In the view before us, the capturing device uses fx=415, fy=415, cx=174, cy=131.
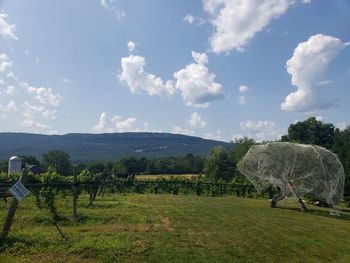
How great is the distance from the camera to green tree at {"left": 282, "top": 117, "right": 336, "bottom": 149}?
8800 centimetres

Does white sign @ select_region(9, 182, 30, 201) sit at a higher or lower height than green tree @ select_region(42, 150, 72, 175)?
lower

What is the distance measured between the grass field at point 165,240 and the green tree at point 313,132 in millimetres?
68678

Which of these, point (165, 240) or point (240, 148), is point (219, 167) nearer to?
point (240, 148)

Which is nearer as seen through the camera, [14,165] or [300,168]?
[300,168]

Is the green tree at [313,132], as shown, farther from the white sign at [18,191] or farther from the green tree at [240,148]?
the white sign at [18,191]

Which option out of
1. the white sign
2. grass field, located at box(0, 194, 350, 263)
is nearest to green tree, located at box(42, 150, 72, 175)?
grass field, located at box(0, 194, 350, 263)

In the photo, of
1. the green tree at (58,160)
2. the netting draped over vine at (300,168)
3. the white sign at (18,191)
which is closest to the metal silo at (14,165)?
the netting draped over vine at (300,168)

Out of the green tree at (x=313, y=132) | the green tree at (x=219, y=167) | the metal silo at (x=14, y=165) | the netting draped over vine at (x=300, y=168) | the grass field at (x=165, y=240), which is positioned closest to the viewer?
the grass field at (x=165, y=240)

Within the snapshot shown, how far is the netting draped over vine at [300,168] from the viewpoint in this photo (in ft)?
99.7

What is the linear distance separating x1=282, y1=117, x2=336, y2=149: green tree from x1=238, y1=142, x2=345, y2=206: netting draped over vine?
56.3 meters

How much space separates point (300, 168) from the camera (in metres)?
31.7

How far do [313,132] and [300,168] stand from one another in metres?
60.6

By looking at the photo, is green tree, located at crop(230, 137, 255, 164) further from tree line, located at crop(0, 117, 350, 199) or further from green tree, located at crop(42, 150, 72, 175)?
green tree, located at crop(42, 150, 72, 175)

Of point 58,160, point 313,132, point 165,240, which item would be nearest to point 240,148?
point 313,132
